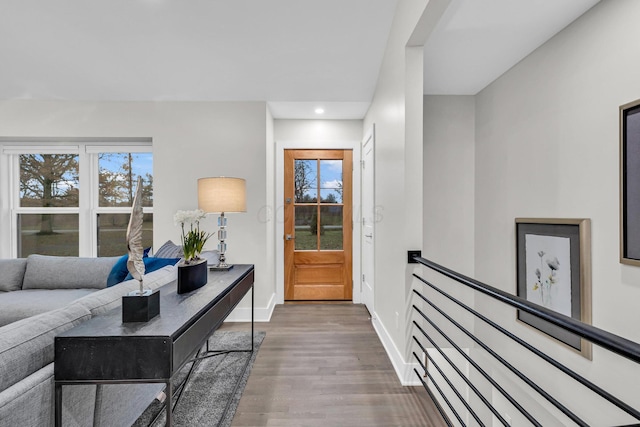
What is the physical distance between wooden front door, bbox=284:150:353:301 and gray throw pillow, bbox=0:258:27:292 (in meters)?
2.53

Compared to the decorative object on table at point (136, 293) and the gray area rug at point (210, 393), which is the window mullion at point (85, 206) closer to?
the gray area rug at point (210, 393)

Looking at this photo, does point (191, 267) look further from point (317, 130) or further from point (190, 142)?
point (317, 130)

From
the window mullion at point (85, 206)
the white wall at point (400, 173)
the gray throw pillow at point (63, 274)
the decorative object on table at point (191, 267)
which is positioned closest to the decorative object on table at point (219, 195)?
the decorative object on table at point (191, 267)

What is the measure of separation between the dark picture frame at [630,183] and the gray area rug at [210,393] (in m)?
2.29

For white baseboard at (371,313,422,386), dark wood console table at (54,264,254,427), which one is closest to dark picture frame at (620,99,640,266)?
white baseboard at (371,313,422,386)

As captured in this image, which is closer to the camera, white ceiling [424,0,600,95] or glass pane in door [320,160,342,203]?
white ceiling [424,0,600,95]

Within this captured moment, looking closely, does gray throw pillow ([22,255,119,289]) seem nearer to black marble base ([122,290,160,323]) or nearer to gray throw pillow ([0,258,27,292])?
gray throw pillow ([0,258,27,292])

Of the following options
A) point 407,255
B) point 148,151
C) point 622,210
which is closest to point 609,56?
point 622,210

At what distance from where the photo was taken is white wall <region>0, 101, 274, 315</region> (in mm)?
3197

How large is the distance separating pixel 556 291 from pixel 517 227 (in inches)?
21.9

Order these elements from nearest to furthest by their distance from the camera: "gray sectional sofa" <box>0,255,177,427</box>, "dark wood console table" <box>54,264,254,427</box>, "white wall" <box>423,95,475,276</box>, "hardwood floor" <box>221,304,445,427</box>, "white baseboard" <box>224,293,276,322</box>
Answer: "gray sectional sofa" <box>0,255,177,427</box> → "dark wood console table" <box>54,264,254,427</box> → "hardwood floor" <box>221,304,445,427</box> → "white wall" <box>423,95,475,276</box> → "white baseboard" <box>224,293,276,322</box>

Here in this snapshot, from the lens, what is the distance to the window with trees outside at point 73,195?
3500 millimetres

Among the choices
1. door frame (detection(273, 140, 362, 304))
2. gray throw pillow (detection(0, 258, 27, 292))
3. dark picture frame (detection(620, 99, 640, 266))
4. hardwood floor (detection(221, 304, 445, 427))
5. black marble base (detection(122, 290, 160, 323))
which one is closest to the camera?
black marble base (detection(122, 290, 160, 323))

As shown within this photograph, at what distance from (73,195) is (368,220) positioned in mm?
3446
